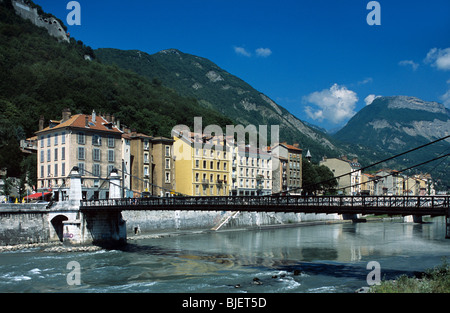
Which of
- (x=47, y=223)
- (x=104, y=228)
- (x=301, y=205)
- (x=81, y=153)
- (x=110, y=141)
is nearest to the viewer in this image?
(x=301, y=205)

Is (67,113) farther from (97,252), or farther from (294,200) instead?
(294,200)

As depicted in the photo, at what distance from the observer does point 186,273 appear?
101 feet

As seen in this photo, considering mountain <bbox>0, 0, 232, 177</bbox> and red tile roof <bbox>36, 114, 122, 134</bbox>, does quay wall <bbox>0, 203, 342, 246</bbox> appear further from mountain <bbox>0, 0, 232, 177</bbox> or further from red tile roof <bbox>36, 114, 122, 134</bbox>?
mountain <bbox>0, 0, 232, 177</bbox>

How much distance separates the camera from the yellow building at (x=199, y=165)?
71.1 meters

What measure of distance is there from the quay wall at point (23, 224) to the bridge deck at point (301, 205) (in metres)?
4.27

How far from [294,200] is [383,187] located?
392 ft

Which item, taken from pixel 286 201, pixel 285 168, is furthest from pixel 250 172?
pixel 286 201

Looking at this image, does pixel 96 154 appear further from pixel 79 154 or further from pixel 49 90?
pixel 49 90

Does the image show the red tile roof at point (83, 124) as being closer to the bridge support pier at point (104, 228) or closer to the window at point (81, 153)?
the window at point (81, 153)

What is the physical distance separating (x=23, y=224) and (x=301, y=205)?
27381 millimetres

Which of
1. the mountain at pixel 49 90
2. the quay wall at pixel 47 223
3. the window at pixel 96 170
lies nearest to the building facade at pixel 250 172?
the mountain at pixel 49 90

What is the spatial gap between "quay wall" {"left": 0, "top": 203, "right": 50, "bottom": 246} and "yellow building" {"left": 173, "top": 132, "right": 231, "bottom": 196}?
1140 inches

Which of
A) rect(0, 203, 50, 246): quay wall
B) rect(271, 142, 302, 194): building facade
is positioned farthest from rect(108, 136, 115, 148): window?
rect(271, 142, 302, 194): building facade

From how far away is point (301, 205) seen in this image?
29.5 m
